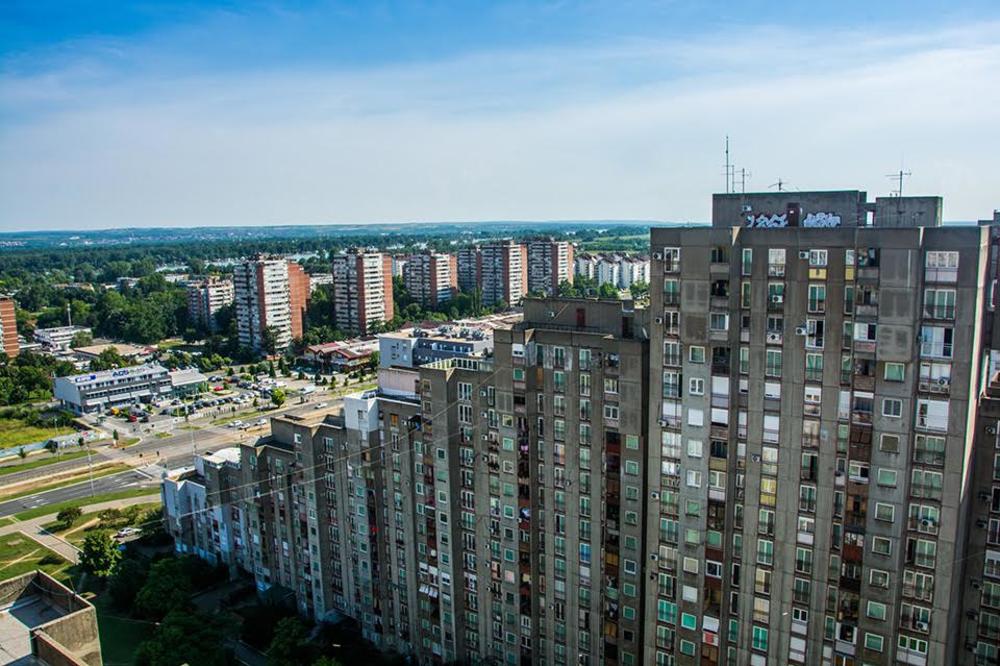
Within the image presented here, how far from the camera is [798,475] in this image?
30.7m

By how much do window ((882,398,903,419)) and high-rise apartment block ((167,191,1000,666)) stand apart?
0.26 feet

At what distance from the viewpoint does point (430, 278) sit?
587ft

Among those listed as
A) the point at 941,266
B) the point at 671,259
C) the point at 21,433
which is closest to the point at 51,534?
the point at 21,433

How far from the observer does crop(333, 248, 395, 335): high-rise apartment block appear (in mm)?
160000

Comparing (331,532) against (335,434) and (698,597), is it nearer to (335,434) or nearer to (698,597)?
(335,434)

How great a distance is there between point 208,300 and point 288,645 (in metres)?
143

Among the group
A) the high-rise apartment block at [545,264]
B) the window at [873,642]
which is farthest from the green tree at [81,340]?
the window at [873,642]

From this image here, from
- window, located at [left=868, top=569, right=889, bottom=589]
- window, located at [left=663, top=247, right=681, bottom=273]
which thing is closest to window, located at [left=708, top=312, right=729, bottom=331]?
window, located at [left=663, top=247, right=681, bottom=273]

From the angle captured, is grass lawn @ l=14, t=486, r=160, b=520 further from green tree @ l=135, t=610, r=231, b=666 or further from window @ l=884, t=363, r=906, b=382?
window @ l=884, t=363, r=906, b=382

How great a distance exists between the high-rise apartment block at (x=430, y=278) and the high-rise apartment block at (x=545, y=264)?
22412 mm

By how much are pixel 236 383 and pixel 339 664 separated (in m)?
98.5

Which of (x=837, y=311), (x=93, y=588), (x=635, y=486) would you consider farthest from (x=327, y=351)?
(x=837, y=311)

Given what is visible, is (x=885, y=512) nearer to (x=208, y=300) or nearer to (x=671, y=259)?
(x=671, y=259)

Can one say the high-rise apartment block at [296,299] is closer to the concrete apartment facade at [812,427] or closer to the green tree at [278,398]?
the green tree at [278,398]
